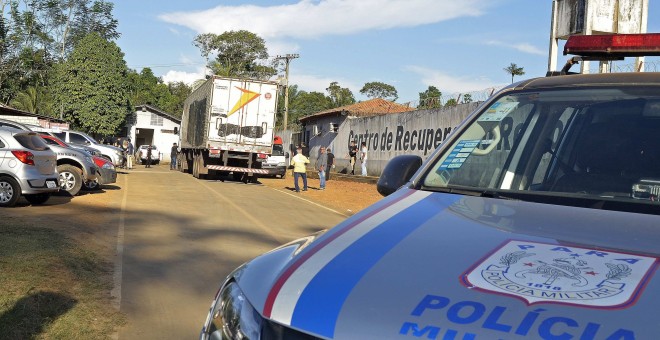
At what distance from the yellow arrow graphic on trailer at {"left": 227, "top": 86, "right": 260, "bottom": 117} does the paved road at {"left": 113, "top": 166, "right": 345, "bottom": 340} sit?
6261 millimetres

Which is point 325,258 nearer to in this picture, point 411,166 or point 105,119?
point 411,166

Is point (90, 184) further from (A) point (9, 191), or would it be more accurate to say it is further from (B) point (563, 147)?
(B) point (563, 147)

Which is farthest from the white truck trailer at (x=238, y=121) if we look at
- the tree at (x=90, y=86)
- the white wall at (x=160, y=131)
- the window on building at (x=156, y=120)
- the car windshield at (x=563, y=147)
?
the window on building at (x=156, y=120)

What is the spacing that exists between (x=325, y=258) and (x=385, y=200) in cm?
76

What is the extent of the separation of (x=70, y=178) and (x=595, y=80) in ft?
47.0

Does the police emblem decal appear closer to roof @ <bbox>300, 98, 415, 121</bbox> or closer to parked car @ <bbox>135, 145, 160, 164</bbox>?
roof @ <bbox>300, 98, 415, 121</bbox>

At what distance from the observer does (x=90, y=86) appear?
162 feet

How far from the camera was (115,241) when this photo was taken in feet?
30.2

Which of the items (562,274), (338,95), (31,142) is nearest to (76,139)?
(31,142)

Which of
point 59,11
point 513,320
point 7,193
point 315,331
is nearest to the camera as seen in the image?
point 513,320

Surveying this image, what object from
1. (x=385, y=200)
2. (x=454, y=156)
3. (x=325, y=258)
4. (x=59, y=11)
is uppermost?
(x=59, y=11)

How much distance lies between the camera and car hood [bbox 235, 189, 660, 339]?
5.75ft

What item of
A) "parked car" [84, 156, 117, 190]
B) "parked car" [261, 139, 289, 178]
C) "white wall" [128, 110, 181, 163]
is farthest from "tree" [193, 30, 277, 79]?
"parked car" [84, 156, 117, 190]

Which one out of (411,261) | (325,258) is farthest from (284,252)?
(411,261)
